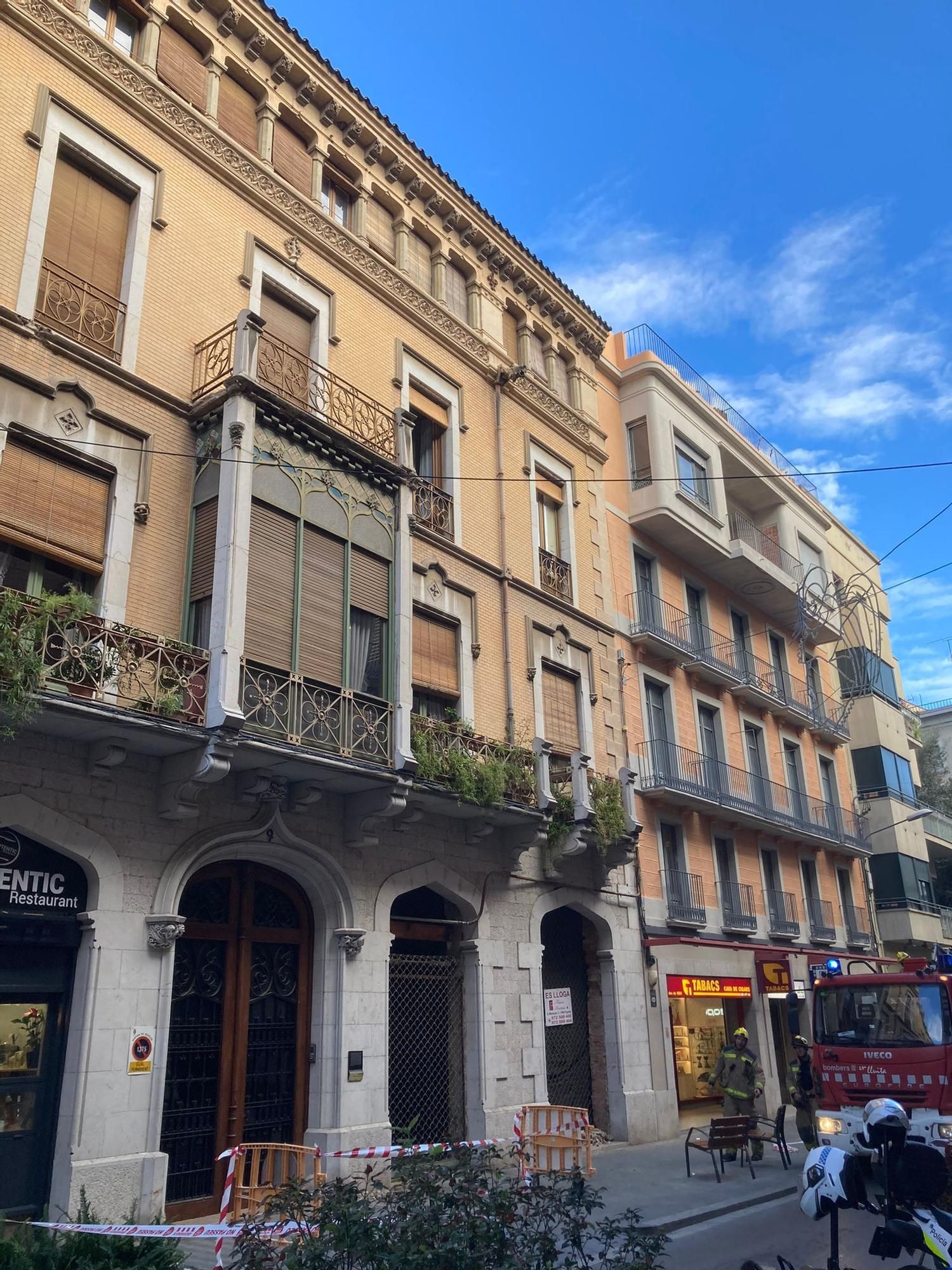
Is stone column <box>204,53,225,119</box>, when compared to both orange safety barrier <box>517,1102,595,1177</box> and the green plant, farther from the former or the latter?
orange safety barrier <box>517,1102,595,1177</box>

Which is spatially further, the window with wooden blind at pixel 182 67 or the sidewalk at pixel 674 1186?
the window with wooden blind at pixel 182 67

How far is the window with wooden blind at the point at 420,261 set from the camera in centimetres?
1872

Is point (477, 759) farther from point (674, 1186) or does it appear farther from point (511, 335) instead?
point (511, 335)

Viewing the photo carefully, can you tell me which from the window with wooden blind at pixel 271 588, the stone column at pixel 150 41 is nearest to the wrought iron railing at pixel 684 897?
the window with wooden blind at pixel 271 588

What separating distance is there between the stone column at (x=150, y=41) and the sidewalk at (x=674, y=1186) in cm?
1497

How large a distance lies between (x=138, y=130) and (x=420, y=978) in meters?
12.8

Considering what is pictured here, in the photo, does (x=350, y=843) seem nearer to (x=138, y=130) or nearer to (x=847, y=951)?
(x=138, y=130)

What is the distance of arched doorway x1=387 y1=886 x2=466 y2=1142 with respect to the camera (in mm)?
14609

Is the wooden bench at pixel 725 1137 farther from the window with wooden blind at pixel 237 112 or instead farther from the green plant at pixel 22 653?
the window with wooden blind at pixel 237 112

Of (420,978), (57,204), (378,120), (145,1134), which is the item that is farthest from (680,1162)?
(378,120)

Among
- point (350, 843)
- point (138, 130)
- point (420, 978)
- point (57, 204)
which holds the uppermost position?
point (138, 130)

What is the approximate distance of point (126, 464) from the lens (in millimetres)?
12359

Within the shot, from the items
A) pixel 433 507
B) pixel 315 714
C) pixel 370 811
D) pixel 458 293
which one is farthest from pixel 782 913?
pixel 315 714

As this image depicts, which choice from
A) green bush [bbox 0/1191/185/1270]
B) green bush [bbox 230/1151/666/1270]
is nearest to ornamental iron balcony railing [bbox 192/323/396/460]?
green bush [bbox 0/1191/185/1270]
